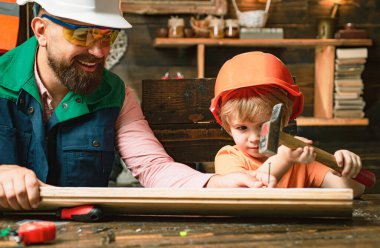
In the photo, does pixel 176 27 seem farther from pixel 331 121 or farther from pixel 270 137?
pixel 270 137

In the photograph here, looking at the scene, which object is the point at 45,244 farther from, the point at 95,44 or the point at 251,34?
the point at 251,34

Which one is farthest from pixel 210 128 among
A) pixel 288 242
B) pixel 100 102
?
pixel 288 242

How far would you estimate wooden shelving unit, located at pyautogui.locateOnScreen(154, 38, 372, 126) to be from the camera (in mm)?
4742

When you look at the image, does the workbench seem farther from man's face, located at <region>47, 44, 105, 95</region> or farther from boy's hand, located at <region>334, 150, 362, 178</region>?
man's face, located at <region>47, 44, 105, 95</region>

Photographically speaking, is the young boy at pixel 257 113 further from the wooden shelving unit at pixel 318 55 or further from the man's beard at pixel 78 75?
the wooden shelving unit at pixel 318 55

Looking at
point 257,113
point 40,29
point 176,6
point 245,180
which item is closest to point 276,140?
point 245,180

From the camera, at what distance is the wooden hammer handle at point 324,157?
1461 mm

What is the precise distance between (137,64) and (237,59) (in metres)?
3.36

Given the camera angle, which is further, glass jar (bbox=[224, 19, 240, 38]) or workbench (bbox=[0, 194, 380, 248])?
glass jar (bbox=[224, 19, 240, 38])

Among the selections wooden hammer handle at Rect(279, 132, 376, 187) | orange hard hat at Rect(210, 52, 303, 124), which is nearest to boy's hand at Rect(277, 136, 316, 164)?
wooden hammer handle at Rect(279, 132, 376, 187)

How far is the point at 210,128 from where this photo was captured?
92.0 inches

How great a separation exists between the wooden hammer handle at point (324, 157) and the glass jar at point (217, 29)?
323 cm

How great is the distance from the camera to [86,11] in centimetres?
195

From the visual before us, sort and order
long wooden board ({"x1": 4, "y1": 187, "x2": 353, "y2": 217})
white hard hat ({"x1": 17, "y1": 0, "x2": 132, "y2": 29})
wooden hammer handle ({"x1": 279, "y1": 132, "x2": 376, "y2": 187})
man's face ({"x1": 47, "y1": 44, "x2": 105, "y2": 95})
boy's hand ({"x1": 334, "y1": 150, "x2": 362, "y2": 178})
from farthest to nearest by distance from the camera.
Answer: man's face ({"x1": 47, "y1": 44, "x2": 105, "y2": 95}), white hard hat ({"x1": 17, "y1": 0, "x2": 132, "y2": 29}), boy's hand ({"x1": 334, "y1": 150, "x2": 362, "y2": 178}), wooden hammer handle ({"x1": 279, "y1": 132, "x2": 376, "y2": 187}), long wooden board ({"x1": 4, "y1": 187, "x2": 353, "y2": 217})
